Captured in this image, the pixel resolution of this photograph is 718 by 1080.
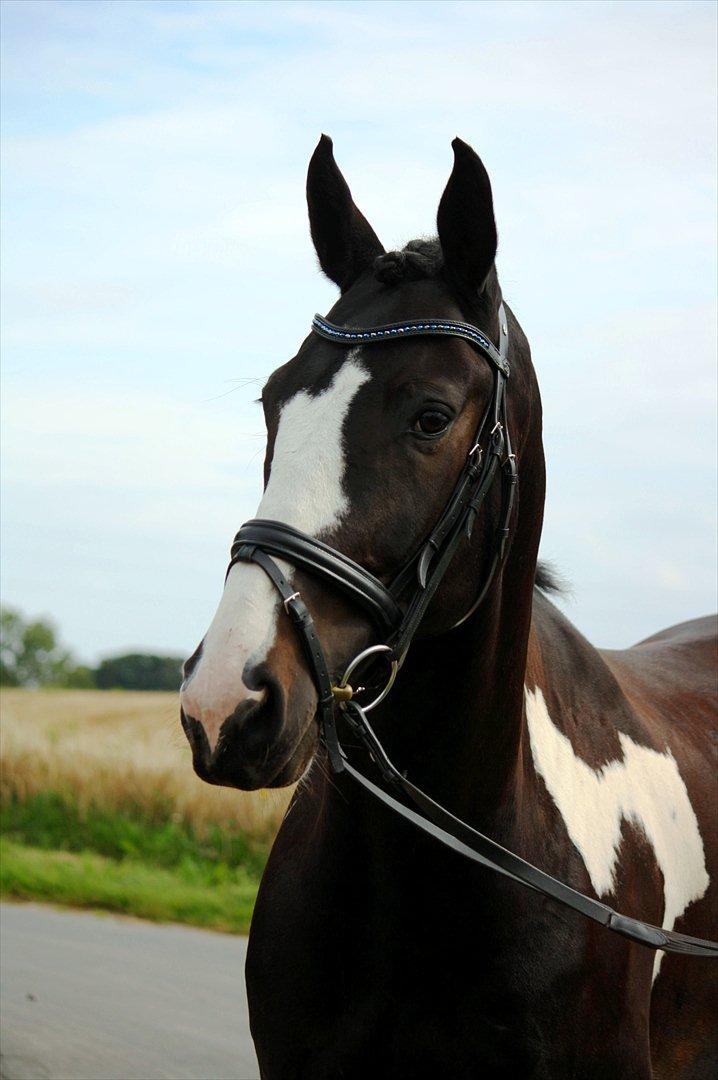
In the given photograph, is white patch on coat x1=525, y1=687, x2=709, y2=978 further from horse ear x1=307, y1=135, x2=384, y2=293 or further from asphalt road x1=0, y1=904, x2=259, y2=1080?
asphalt road x1=0, y1=904, x2=259, y2=1080

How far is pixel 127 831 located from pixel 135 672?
2966cm

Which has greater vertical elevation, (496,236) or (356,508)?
(496,236)

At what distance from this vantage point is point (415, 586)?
7.54 feet

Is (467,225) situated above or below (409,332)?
above

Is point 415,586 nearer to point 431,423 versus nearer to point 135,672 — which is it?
point 431,423

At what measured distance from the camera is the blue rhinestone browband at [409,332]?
93.7 inches

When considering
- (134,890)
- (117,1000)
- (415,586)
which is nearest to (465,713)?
(415,586)

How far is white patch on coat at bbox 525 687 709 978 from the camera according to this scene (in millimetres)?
2869

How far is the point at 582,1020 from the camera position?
260cm

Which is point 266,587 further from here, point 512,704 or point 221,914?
point 221,914

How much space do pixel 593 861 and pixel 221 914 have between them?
5.33 meters

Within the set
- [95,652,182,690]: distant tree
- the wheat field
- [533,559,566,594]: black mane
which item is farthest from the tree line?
[533,559,566,594]: black mane

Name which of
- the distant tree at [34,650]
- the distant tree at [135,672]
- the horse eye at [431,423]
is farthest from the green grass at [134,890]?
the distant tree at [34,650]

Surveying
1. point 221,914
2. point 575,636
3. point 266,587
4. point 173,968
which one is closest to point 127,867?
point 221,914
